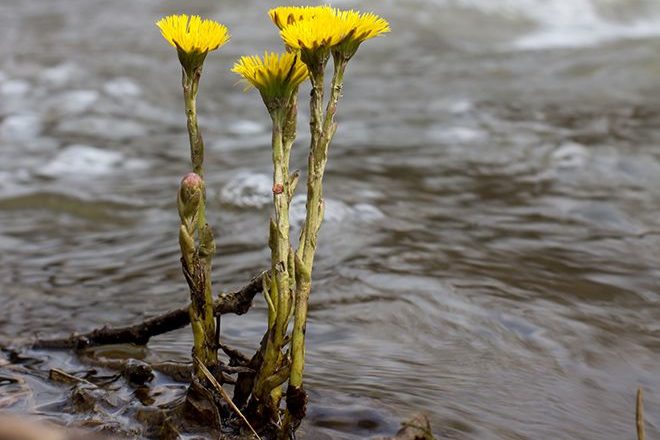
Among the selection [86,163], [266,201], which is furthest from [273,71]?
[86,163]

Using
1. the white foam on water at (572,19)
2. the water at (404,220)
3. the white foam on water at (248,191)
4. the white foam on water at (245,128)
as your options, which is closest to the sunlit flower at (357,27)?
the water at (404,220)

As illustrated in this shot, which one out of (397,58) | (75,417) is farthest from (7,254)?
(397,58)

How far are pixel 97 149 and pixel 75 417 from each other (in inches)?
124

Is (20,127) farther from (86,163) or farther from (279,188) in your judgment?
(279,188)

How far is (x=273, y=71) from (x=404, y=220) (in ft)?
6.51

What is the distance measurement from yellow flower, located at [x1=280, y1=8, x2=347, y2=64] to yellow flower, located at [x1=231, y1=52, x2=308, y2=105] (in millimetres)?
40

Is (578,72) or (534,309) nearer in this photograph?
(534,309)

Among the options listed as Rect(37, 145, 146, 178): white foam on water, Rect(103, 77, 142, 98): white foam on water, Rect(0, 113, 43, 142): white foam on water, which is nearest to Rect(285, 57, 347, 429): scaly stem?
Rect(37, 145, 146, 178): white foam on water

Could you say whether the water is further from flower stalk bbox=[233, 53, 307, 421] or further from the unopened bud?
the unopened bud

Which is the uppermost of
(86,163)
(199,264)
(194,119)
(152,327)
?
(194,119)

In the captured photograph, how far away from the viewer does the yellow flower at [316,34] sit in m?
1.20

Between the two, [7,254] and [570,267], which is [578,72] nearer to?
[570,267]

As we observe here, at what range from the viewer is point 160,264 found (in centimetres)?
285

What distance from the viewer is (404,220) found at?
3203mm
